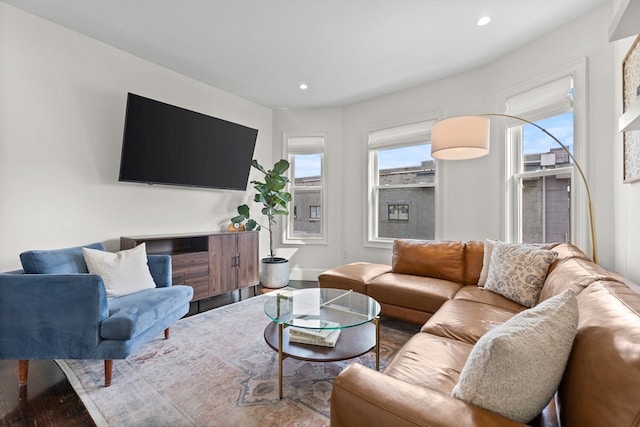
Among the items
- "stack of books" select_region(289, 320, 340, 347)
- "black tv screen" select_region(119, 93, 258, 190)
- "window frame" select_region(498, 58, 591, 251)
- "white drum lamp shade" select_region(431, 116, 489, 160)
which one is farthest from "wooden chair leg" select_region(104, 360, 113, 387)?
"window frame" select_region(498, 58, 591, 251)

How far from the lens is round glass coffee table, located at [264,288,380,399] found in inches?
65.5

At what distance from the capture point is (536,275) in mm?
2002

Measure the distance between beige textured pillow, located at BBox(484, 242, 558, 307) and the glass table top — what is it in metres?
0.98

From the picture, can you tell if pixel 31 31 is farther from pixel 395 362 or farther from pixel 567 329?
pixel 567 329

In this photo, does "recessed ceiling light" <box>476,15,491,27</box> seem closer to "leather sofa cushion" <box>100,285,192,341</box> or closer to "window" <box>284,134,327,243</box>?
"window" <box>284,134,327,243</box>

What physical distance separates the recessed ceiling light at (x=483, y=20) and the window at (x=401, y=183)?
1238mm

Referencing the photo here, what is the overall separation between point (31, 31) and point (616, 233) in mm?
5092

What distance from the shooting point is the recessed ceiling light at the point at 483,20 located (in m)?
2.45

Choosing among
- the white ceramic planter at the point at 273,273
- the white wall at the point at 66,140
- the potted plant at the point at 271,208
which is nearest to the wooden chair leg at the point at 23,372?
the white wall at the point at 66,140

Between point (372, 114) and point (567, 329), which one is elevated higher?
point (372, 114)

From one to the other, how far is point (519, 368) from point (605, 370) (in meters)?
0.19

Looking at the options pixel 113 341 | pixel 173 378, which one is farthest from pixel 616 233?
pixel 113 341

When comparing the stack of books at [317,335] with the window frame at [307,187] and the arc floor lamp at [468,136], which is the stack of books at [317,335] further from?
the window frame at [307,187]

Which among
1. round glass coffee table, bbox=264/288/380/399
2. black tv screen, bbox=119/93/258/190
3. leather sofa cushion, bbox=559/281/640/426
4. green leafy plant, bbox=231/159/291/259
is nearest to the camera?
leather sofa cushion, bbox=559/281/640/426
